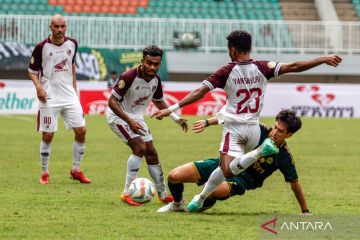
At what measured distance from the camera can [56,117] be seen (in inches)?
539

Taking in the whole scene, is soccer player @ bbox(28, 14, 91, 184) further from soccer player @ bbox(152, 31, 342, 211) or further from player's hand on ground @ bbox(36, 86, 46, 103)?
soccer player @ bbox(152, 31, 342, 211)

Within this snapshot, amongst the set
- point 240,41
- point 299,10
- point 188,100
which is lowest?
point 299,10

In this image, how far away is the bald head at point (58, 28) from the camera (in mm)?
13023

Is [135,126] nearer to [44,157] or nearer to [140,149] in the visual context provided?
[140,149]

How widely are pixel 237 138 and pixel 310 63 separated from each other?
3.73 feet

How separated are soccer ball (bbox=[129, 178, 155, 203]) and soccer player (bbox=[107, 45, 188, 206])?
0.44 feet

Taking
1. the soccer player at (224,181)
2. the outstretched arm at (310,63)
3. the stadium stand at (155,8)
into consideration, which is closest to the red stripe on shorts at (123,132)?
the soccer player at (224,181)

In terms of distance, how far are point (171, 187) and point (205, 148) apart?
9725 mm

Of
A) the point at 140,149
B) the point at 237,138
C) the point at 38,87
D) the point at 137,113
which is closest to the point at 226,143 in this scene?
the point at 237,138

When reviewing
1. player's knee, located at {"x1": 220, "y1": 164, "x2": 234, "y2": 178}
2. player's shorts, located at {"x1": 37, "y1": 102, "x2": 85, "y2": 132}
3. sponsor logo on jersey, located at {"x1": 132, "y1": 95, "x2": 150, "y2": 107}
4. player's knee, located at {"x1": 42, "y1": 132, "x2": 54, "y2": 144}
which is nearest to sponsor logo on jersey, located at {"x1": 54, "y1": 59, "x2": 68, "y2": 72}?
player's shorts, located at {"x1": 37, "y1": 102, "x2": 85, "y2": 132}

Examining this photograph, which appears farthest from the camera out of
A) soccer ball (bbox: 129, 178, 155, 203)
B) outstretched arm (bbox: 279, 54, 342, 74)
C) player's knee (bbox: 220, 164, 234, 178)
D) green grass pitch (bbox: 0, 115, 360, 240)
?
soccer ball (bbox: 129, 178, 155, 203)

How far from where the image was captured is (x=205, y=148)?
66.0 feet

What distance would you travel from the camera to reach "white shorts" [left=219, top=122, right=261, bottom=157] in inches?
397

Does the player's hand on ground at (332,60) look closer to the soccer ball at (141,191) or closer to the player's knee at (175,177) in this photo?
the player's knee at (175,177)
